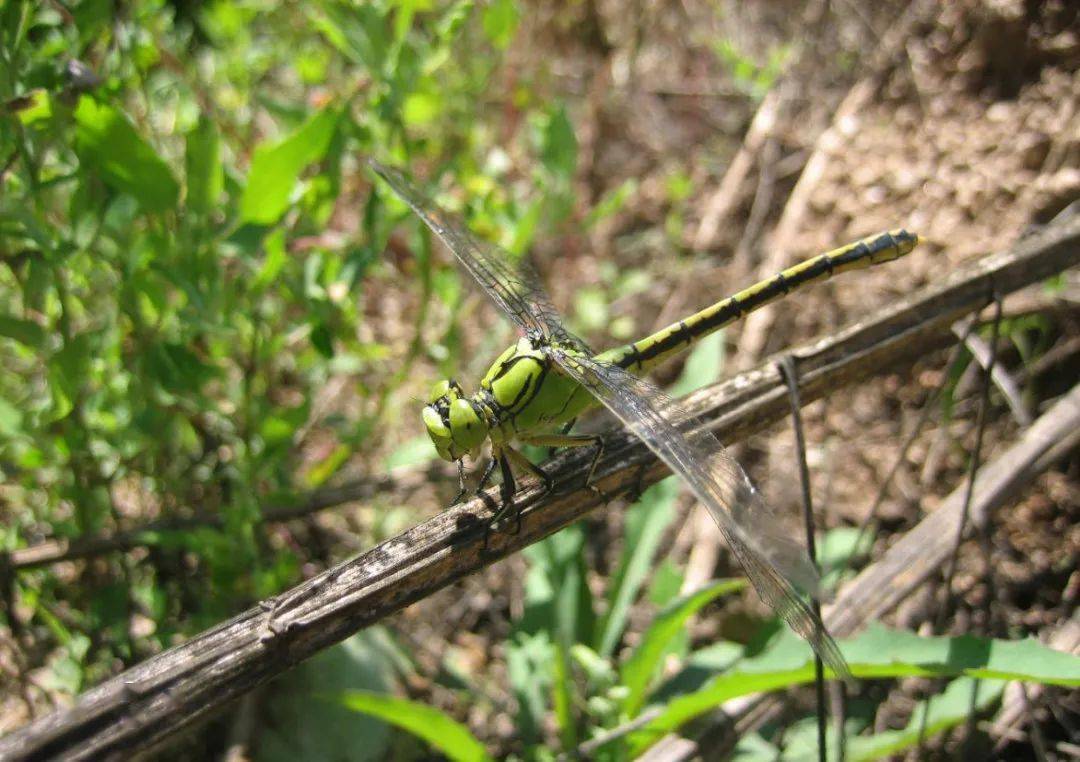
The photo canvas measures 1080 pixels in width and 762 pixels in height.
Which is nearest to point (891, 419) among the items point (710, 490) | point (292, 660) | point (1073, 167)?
point (1073, 167)

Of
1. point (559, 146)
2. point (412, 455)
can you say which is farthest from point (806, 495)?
point (559, 146)

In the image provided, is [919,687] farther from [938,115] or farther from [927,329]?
[938,115]

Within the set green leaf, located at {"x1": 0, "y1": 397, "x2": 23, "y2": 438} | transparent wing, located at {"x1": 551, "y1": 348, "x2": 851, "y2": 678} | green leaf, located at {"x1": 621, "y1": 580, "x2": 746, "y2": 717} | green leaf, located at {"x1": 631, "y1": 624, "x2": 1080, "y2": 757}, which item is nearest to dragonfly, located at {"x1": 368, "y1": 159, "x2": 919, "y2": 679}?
transparent wing, located at {"x1": 551, "y1": 348, "x2": 851, "y2": 678}

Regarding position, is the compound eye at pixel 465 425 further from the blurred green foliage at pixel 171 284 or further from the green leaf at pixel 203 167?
the green leaf at pixel 203 167

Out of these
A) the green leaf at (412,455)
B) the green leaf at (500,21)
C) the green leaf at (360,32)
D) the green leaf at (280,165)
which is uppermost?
the green leaf at (500,21)

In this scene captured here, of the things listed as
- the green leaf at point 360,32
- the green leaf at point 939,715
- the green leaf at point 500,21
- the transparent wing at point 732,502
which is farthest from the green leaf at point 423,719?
the green leaf at point 500,21

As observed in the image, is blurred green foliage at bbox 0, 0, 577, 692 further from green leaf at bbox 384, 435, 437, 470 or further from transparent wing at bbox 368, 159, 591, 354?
transparent wing at bbox 368, 159, 591, 354
